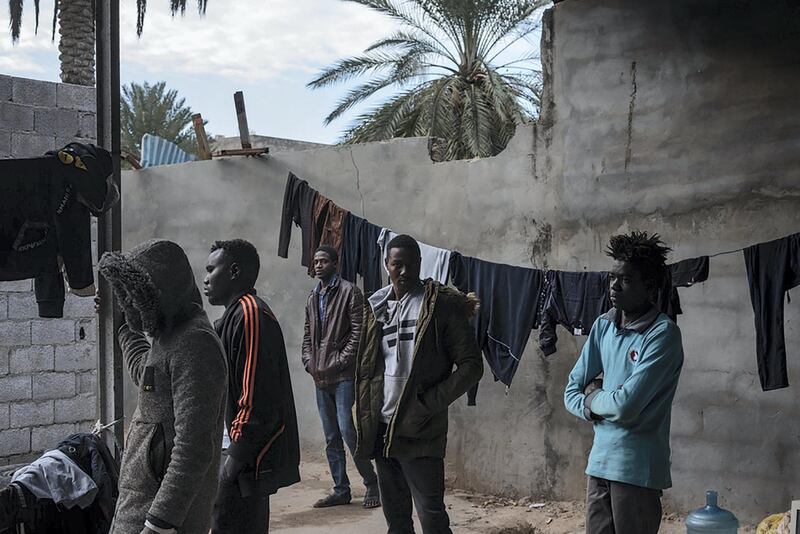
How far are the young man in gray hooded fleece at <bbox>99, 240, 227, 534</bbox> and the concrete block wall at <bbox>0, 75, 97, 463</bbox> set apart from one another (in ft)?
13.7

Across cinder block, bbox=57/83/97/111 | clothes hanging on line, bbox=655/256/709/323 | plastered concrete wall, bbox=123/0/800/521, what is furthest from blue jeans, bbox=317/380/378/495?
cinder block, bbox=57/83/97/111

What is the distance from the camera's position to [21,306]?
697 cm

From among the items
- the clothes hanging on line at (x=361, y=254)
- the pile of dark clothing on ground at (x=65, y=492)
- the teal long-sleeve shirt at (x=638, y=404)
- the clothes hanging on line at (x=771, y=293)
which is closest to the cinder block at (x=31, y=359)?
the clothes hanging on line at (x=361, y=254)

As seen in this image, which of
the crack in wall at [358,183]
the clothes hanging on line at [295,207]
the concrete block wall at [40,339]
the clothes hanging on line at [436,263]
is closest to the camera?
the clothes hanging on line at [436,263]

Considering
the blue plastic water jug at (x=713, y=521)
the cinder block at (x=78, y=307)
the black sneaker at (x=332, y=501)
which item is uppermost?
the cinder block at (x=78, y=307)

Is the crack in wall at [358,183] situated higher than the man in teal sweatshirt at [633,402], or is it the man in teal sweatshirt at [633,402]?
the crack in wall at [358,183]

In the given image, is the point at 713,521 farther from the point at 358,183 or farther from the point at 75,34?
the point at 75,34

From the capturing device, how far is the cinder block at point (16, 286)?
6855mm

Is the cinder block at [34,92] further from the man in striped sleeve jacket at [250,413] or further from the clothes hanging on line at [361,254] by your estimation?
the man in striped sleeve jacket at [250,413]

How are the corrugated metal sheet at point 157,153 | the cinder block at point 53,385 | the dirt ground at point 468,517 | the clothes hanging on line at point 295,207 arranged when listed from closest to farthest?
the dirt ground at point 468,517 < the cinder block at point 53,385 < the clothes hanging on line at point 295,207 < the corrugated metal sheet at point 157,153

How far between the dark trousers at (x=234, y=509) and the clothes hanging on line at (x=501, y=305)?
2576mm

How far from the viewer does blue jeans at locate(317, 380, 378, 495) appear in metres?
7.04

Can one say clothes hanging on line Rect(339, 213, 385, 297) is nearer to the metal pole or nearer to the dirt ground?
the dirt ground

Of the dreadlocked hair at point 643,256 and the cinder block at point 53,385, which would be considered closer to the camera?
the dreadlocked hair at point 643,256
